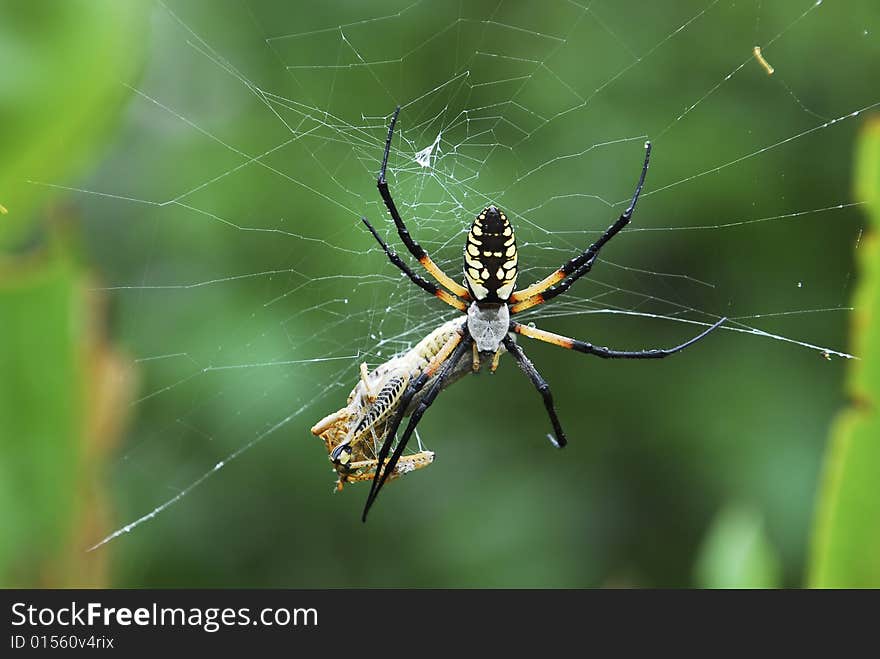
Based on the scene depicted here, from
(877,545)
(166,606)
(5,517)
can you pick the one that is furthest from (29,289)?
(877,545)

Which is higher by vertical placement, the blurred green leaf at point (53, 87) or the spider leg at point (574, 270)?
the spider leg at point (574, 270)

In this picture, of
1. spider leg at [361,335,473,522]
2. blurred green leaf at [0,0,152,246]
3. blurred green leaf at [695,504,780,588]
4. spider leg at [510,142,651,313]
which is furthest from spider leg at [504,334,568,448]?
blurred green leaf at [0,0,152,246]

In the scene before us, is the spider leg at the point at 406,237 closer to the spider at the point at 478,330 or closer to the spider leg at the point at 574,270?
the spider at the point at 478,330

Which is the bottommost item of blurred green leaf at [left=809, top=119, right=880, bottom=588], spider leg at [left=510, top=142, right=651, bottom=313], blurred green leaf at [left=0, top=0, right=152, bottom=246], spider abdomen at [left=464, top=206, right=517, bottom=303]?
blurred green leaf at [left=809, top=119, right=880, bottom=588]

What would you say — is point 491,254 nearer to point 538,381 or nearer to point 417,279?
point 417,279

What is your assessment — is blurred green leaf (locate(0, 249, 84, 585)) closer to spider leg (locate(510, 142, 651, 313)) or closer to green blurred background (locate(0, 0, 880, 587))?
green blurred background (locate(0, 0, 880, 587))

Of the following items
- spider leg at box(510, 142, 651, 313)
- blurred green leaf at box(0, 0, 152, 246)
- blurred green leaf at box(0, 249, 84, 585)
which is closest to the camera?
blurred green leaf at box(0, 249, 84, 585)

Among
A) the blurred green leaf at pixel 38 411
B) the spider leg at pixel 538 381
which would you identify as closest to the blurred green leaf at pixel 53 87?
the blurred green leaf at pixel 38 411
